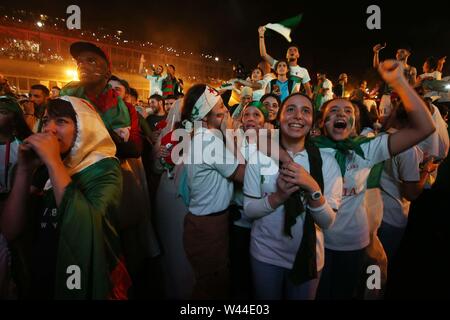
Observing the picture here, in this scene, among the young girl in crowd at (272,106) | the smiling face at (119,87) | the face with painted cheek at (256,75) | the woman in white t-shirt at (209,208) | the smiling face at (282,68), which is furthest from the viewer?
the face with painted cheek at (256,75)

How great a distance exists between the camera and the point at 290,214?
7.07ft

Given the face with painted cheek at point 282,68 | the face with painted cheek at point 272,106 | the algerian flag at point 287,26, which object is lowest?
the face with painted cheek at point 272,106

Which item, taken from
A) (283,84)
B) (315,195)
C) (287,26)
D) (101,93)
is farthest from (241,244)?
(283,84)

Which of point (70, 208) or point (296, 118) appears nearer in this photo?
point (70, 208)

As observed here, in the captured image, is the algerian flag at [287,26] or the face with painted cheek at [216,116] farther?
the algerian flag at [287,26]

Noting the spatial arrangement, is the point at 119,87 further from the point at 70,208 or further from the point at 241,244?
the point at 70,208

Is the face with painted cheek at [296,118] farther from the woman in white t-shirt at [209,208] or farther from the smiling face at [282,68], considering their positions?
the smiling face at [282,68]

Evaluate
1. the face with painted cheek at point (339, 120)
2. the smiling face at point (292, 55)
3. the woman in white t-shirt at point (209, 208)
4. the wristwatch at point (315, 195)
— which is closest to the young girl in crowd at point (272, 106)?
the face with painted cheek at point (339, 120)

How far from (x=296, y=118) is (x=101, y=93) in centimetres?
203

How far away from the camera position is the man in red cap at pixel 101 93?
2926 millimetres

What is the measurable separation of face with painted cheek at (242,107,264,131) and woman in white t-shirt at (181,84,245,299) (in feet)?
3.20

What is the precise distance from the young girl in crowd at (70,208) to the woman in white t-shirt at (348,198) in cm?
182

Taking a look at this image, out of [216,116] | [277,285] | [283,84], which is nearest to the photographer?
[277,285]

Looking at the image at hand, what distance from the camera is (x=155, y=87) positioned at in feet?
28.9
